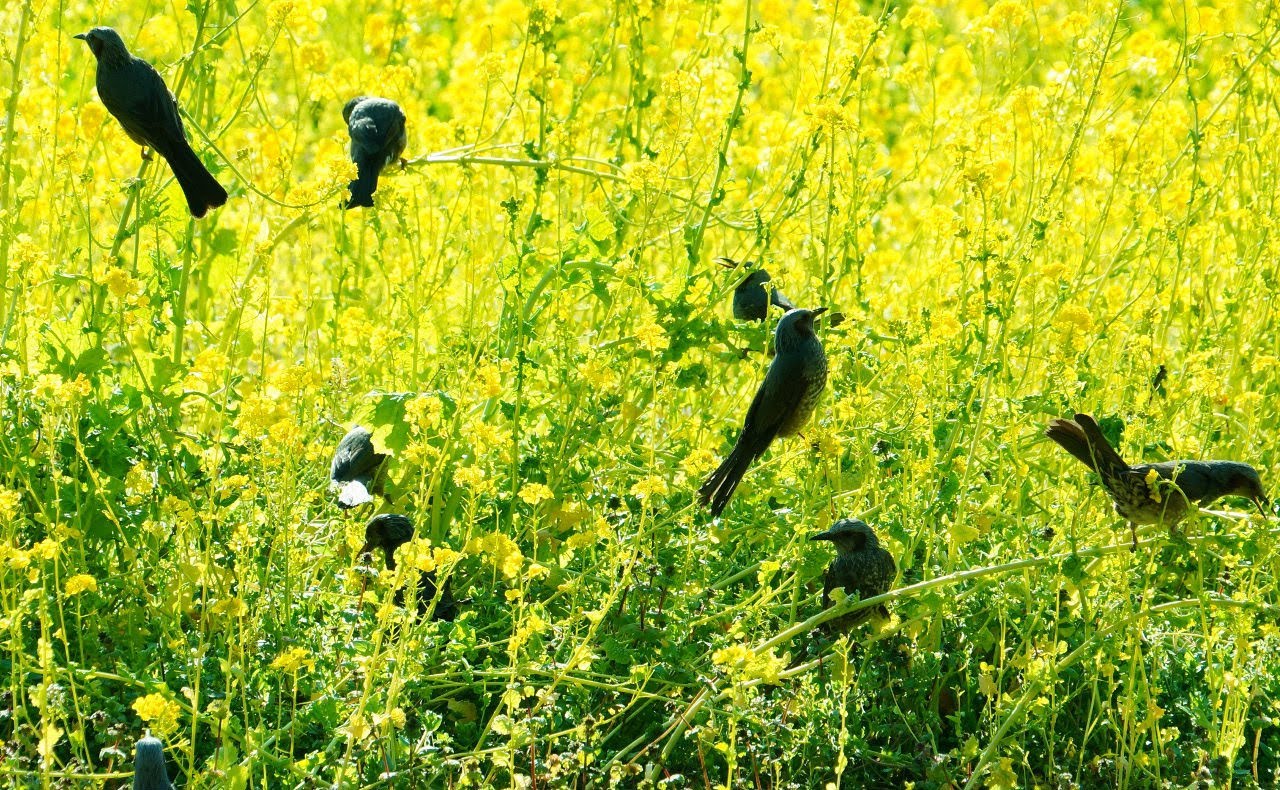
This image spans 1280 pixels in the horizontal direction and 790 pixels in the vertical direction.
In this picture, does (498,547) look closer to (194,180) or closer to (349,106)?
(194,180)

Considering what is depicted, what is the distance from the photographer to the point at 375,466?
3828 mm

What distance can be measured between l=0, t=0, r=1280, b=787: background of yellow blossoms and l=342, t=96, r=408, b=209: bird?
205 millimetres

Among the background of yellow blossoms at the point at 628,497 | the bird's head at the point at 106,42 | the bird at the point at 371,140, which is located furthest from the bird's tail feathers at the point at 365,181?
the bird's head at the point at 106,42

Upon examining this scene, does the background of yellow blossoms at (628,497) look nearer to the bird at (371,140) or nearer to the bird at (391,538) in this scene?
the bird at (391,538)

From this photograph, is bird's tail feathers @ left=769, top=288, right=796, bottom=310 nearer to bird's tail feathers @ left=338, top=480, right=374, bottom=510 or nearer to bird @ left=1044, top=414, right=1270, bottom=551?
bird @ left=1044, top=414, right=1270, bottom=551

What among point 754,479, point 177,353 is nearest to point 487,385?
point 754,479

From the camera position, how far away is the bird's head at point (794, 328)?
3311 millimetres

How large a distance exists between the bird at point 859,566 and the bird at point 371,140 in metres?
1.62

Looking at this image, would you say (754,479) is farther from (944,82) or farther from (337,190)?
(944,82)

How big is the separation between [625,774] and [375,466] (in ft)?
3.95

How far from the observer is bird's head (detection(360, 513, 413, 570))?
133 inches

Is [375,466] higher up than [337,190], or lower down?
lower down

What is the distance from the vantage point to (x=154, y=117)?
3637 mm

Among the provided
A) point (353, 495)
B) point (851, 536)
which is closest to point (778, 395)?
point (851, 536)
